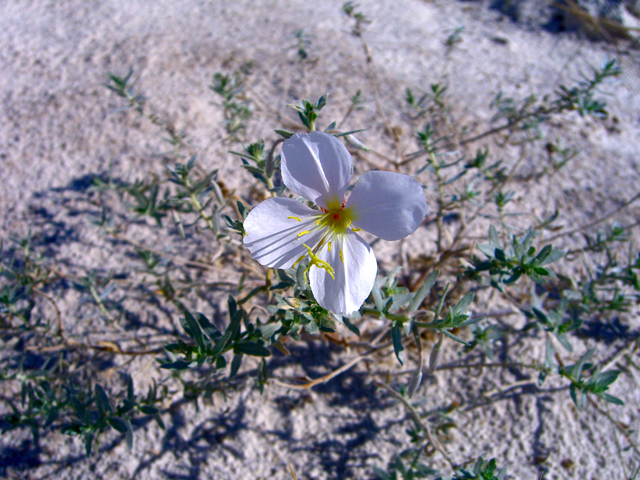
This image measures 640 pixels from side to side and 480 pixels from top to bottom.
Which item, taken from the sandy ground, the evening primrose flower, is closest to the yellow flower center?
the evening primrose flower

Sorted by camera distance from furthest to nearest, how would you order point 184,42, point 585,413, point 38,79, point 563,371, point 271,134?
point 184,42
point 38,79
point 271,134
point 585,413
point 563,371

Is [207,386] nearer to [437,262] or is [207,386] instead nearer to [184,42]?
[437,262]

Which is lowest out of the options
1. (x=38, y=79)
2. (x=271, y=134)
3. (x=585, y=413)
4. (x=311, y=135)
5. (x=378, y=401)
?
(x=378, y=401)

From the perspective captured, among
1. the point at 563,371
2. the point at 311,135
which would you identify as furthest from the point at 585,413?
the point at 311,135

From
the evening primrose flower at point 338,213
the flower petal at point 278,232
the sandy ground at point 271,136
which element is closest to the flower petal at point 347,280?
the evening primrose flower at point 338,213

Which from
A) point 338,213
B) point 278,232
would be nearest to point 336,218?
point 338,213

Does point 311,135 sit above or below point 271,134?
above

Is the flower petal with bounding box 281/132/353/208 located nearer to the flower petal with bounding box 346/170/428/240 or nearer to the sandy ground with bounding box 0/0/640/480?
the flower petal with bounding box 346/170/428/240

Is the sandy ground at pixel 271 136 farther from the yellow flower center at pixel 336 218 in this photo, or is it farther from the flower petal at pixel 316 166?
the flower petal at pixel 316 166
